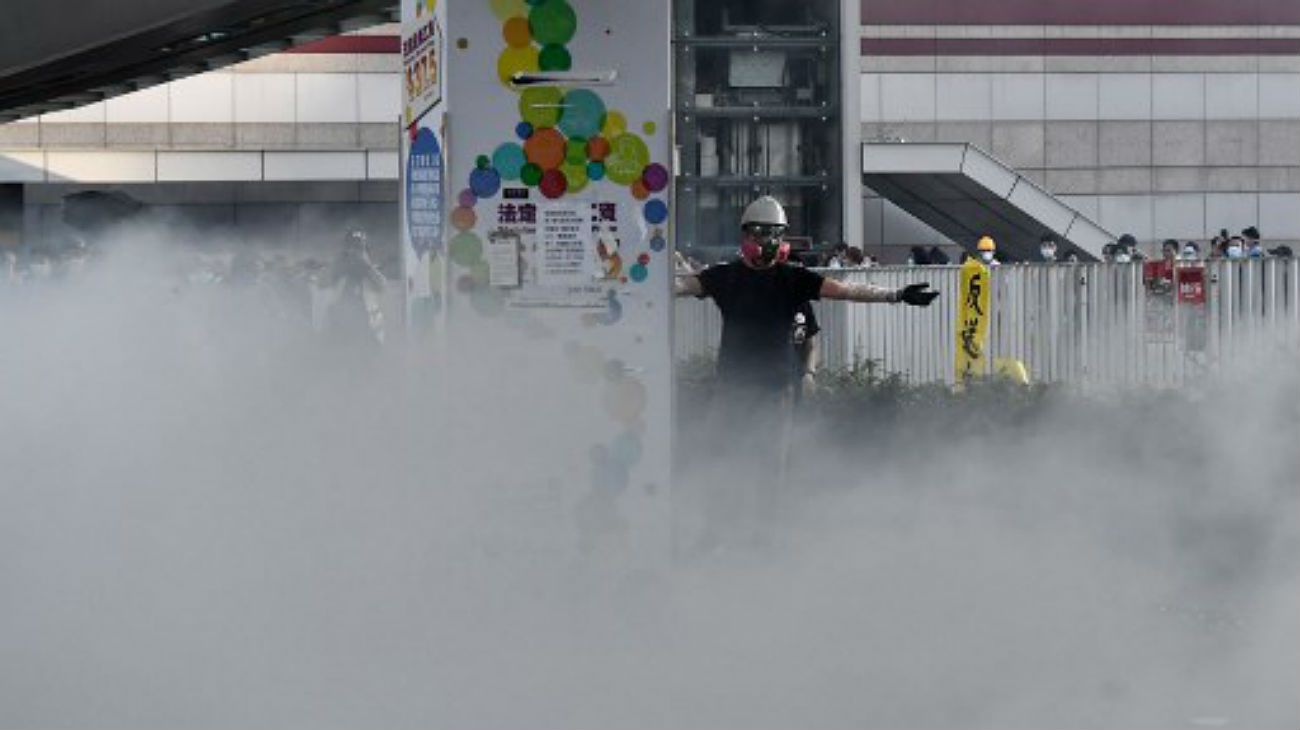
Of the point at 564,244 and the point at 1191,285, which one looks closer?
the point at 564,244

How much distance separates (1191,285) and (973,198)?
24.8m

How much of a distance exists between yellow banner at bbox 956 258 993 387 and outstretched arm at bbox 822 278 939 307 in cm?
567

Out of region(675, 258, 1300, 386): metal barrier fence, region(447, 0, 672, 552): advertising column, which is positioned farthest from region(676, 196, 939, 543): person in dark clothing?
region(675, 258, 1300, 386): metal barrier fence

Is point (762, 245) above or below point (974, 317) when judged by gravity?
above

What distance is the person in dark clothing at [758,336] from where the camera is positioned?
13.0 m

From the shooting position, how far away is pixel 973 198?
132 ft

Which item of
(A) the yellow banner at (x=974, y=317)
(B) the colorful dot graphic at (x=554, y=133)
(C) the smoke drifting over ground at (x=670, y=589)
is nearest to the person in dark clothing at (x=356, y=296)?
(C) the smoke drifting over ground at (x=670, y=589)

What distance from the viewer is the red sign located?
50.4 ft

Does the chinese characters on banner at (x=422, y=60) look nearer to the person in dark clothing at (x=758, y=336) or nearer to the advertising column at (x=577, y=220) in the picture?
the advertising column at (x=577, y=220)

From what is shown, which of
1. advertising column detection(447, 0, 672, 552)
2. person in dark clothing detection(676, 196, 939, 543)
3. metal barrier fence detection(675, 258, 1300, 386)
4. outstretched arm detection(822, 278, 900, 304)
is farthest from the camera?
metal barrier fence detection(675, 258, 1300, 386)

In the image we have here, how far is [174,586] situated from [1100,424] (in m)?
4.22

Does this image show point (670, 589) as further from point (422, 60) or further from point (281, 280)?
point (281, 280)

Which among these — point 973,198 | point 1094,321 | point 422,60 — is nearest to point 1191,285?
point 1094,321

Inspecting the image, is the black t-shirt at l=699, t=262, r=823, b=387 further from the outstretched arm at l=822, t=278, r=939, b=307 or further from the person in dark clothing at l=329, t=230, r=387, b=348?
the person in dark clothing at l=329, t=230, r=387, b=348
